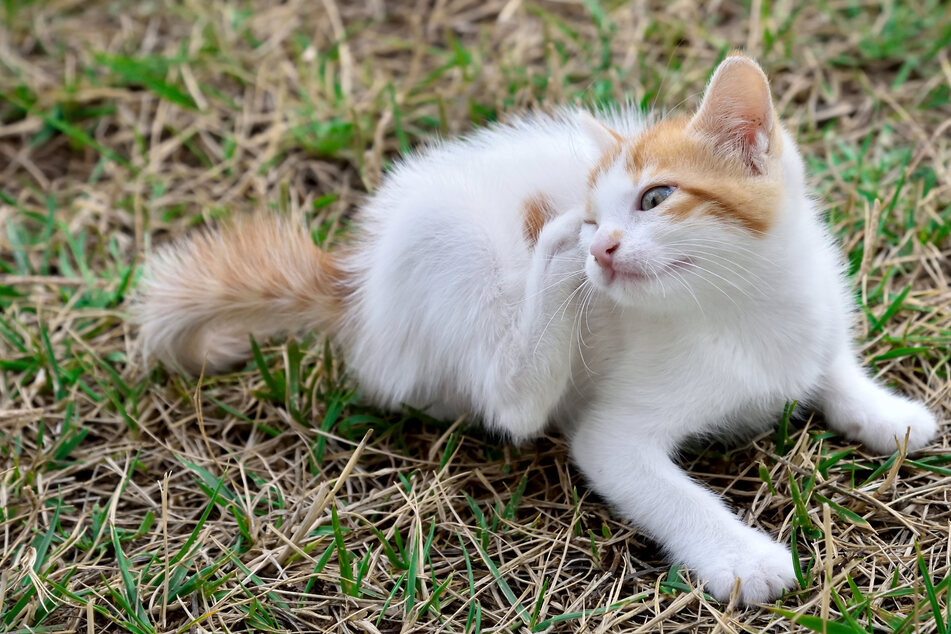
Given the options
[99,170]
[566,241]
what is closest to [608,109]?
[566,241]

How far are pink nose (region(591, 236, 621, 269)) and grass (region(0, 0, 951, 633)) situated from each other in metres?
0.65

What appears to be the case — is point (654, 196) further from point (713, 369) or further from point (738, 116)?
point (713, 369)

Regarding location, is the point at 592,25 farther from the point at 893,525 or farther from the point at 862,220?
the point at 893,525

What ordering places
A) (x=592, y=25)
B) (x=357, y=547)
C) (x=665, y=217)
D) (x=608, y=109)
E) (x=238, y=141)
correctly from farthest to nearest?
(x=592, y=25) → (x=238, y=141) → (x=608, y=109) → (x=357, y=547) → (x=665, y=217)

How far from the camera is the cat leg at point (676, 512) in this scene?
6.49 feet

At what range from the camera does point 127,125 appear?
12.4ft

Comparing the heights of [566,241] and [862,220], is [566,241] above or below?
above

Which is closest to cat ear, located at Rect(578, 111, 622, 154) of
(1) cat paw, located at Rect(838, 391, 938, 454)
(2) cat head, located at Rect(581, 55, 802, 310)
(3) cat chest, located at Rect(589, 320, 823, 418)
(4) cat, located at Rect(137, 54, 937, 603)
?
(4) cat, located at Rect(137, 54, 937, 603)

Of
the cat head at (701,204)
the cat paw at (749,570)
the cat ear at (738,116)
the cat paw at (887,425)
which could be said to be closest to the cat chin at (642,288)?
the cat head at (701,204)

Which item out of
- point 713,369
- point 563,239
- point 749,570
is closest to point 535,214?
point 563,239

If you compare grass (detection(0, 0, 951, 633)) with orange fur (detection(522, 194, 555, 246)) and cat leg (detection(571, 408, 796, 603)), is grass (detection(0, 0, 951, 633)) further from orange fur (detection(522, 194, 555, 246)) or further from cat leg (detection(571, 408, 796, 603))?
orange fur (detection(522, 194, 555, 246))

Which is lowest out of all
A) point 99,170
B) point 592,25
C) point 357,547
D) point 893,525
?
point 893,525

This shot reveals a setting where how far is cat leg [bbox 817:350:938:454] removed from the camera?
230cm

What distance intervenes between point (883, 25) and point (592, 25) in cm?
115
